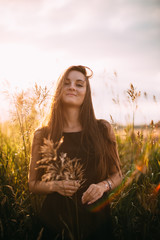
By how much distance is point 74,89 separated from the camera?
2.04 metres

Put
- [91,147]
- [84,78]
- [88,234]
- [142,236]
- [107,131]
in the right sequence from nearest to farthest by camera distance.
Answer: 1. [88,234]
2. [142,236]
3. [91,147]
4. [107,131]
5. [84,78]

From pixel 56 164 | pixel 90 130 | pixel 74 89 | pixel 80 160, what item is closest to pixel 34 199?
pixel 80 160

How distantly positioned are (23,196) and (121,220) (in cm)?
108

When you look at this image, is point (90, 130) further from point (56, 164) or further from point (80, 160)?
point (56, 164)

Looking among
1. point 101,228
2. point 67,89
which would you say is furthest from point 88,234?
point 67,89

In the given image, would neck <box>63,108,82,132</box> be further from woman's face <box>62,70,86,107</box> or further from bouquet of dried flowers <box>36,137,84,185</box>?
bouquet of dried flowers <box>36,137,84,185</box>

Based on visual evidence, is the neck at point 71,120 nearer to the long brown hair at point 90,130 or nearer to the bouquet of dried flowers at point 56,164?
the long brown hair at point 90,130

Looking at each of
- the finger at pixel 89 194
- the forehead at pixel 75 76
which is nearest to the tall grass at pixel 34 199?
the forehead at pixel 75 76

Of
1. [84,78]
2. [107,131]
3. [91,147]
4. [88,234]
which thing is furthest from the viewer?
[84,78]

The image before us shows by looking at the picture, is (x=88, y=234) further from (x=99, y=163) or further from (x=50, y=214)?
(x=99, y=163)

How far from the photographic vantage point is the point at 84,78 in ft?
7.38

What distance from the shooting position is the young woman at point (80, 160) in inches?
65.0

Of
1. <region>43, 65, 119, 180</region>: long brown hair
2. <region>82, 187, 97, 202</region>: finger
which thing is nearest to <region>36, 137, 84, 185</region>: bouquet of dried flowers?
<region>82, 187, 97, 202</region>: finger

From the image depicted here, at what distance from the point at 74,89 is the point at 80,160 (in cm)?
77
